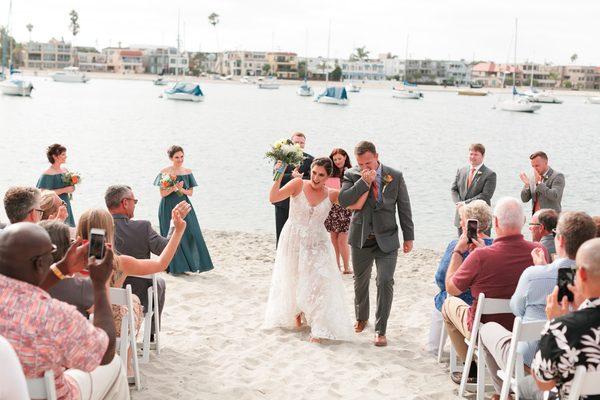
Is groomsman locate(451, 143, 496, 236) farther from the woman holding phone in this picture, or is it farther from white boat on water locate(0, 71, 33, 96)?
white boat on water locate(0, 71, 33, 96)

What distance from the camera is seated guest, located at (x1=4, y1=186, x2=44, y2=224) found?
223 inches

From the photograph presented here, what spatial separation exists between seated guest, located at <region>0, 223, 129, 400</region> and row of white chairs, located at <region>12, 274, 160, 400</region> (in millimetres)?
60

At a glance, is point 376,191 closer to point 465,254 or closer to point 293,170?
point 465,254

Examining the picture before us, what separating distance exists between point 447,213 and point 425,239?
5014 mm

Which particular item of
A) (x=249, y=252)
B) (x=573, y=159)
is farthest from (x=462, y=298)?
(x=573, y=159)

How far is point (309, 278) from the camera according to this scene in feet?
24.8

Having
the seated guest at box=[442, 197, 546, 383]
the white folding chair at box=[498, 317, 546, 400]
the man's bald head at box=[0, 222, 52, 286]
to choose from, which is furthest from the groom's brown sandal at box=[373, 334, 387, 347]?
the man's bald head at box=[0, 222, 52, 286]

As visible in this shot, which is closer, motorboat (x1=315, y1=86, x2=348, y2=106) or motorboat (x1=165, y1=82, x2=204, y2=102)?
motorboat (x1=165, y1=82, x2=204, y2=102)

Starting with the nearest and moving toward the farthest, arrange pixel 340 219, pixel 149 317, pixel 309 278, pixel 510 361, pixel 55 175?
pixel 510 361, pixel 149 317, pixel 309 278, pixel 55 175, pixel 340 219

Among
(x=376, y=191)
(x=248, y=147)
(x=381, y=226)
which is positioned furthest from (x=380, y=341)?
(x=248, y=147)

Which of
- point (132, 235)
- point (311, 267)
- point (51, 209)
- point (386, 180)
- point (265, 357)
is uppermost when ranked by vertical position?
point (386, 180)

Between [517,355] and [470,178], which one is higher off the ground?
[470,178]

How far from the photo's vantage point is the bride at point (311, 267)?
749cm

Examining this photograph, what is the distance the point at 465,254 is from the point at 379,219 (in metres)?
1.26
